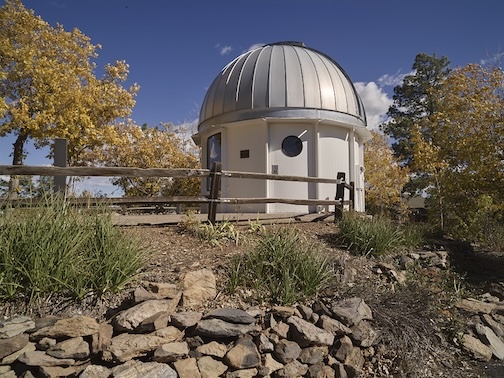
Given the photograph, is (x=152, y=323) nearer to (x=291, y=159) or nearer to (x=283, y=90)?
(x=291, y=159)

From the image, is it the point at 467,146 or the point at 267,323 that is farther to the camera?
the point at 467,146

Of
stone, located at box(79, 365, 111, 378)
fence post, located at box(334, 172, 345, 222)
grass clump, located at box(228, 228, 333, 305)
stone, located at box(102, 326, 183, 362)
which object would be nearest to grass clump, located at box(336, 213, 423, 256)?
fence post, located at box(334, 172, 345, 222)

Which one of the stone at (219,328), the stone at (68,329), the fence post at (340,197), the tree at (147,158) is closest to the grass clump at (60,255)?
the stone at (68,329)

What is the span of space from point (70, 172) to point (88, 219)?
5.05 ft

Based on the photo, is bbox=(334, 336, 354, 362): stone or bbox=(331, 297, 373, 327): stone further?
bbox=(331, 297, 373, 327): stone

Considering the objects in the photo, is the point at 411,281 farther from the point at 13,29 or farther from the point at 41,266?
the point at 13,29

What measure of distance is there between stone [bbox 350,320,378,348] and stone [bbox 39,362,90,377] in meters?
2.80

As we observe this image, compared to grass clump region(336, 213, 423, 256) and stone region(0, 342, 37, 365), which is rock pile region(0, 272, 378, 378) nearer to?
stone region(0, 342, 37, 365)

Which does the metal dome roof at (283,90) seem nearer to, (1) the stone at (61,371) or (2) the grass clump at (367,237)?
(2) the grass clump at (367,237)

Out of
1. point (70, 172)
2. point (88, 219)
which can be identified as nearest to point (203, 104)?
point (70, 172)

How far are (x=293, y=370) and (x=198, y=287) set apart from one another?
1.35m

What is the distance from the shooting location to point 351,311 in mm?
4023

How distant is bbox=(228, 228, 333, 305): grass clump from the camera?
411cm

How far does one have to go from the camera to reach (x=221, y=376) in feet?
10.4
